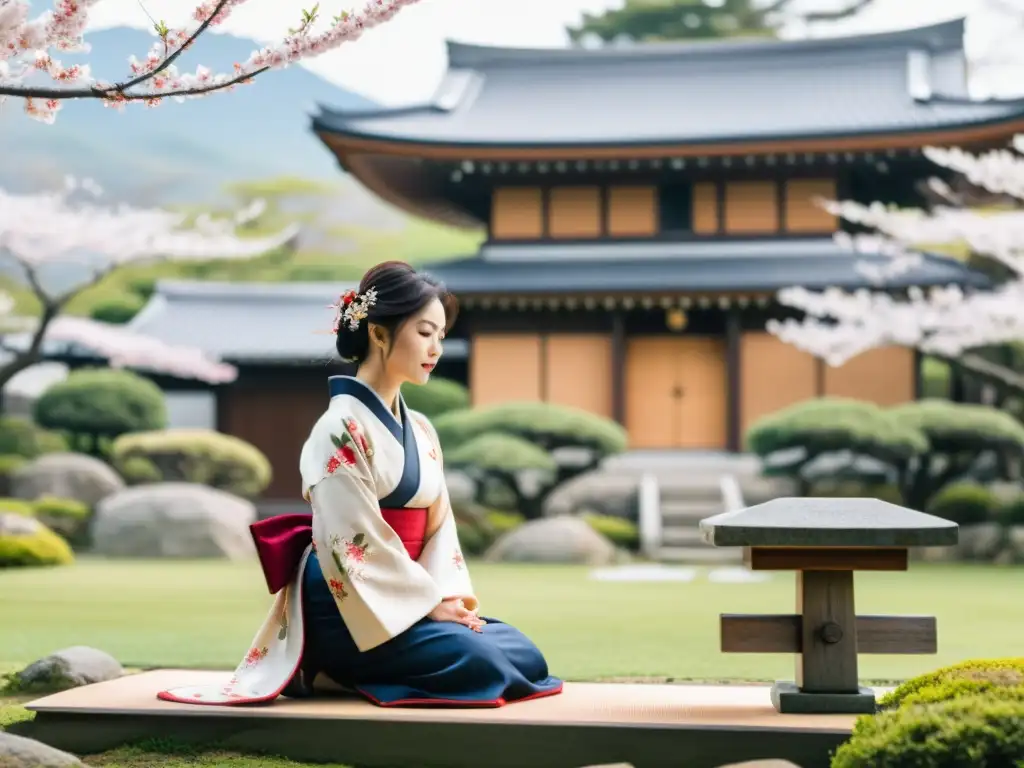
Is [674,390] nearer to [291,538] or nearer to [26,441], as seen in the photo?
[26,441]

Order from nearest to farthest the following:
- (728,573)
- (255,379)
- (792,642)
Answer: (792,642) < (728,573) < (255,379)

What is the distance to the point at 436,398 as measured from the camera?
20.0m

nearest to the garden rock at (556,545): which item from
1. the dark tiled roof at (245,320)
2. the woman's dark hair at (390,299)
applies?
the dark tiled roof at (245,320)

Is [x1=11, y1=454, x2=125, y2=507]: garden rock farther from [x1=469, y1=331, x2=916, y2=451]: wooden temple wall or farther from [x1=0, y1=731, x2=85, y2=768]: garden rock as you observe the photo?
[x1=0, y1=731, x2=85, y2=768]: garden rock

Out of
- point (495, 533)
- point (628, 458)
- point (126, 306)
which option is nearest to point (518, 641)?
point (495, 533)

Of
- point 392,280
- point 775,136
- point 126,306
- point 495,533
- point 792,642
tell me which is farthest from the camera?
point 126,306

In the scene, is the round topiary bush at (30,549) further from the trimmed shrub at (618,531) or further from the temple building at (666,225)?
the temple building at (666,225)

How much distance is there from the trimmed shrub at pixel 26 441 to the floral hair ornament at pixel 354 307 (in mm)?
17819

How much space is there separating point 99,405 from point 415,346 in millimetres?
16852

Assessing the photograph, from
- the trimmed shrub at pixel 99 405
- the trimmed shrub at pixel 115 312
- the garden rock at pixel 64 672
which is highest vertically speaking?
the trimmed shrub at pixel 115 312

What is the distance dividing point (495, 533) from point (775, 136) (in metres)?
7.43

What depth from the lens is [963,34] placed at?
2414 centimetres

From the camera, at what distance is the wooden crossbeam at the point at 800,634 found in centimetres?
420

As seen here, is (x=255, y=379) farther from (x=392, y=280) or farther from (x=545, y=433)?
(x=392, y=280)
